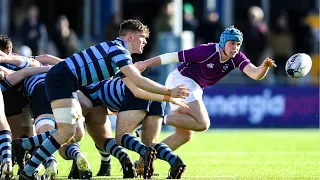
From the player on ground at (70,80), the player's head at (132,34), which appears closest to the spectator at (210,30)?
the player's head at (132,34)

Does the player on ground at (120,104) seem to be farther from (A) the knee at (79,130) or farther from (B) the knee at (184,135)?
(B) the knee at (184,135)

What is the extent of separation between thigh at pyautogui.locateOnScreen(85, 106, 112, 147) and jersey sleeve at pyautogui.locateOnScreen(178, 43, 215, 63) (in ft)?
4.24

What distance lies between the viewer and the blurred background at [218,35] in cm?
2170

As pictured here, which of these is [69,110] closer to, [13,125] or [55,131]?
[55,131]

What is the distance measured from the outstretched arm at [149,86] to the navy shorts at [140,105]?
120 centimetres

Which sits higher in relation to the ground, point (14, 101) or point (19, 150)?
point (14, 101)

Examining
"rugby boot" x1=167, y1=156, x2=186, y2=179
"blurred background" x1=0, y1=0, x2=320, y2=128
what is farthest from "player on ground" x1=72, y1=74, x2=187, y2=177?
"blurred background" x1=0, y1=0, x2=320, y2=128

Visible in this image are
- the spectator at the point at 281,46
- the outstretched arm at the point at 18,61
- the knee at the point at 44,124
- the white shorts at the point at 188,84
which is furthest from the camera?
the spectator at the point at 281,46

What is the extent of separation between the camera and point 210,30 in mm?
22734

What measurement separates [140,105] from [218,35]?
1247 centimetres

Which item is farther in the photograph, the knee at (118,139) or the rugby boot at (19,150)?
the knee at (118,139)

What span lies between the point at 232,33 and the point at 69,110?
2995mm

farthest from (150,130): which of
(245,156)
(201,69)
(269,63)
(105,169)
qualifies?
(245,156)

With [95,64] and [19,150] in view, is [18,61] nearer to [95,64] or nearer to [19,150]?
[19,150]
